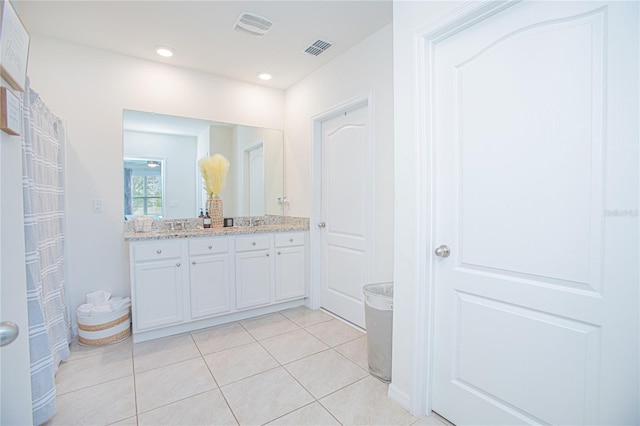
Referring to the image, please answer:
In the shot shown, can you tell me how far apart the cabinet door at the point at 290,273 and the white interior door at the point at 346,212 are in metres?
0.25

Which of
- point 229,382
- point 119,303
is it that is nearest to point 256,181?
point 119,303

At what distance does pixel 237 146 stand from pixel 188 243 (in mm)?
1301

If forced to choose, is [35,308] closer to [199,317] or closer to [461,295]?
[199,317]

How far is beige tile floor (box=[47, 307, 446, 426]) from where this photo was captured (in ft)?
5.45

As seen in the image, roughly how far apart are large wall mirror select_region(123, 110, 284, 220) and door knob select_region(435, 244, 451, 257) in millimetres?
2408

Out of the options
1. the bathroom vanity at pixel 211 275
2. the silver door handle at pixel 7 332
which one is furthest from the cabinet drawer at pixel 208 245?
the silver door handle at pixel 7 332

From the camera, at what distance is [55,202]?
2.31 meters

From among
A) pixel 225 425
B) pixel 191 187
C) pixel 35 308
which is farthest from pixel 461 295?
pixel 191 187

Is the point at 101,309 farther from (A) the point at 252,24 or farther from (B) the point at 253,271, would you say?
(A) the point at 252,24

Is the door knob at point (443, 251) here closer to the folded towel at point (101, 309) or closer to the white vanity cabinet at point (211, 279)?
the white vanity cabinet at point (211, 279)

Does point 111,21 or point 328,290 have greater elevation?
point 111,21

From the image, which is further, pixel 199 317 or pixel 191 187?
pixel 191 187

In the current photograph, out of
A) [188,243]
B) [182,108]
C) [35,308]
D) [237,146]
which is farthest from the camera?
[237,146]

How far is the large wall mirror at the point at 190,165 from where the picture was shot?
9.68 ft
